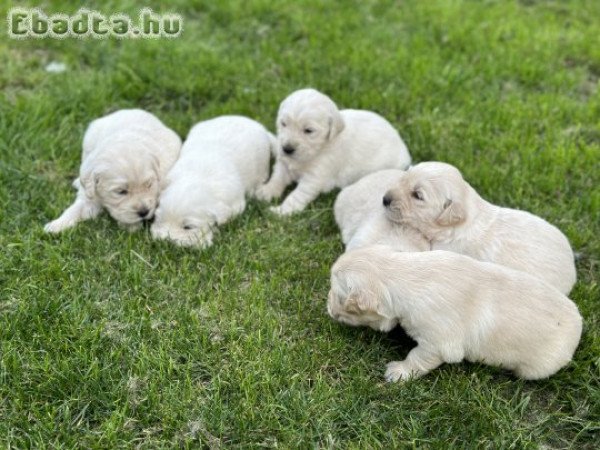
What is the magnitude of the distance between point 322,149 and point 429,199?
1.45 meters

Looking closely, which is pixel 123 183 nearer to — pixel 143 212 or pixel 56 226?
pixel 143 212

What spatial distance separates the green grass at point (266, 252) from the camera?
13.4ft

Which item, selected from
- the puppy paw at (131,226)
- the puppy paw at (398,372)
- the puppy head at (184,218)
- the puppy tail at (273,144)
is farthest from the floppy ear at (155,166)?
the puppy paw at (398,372)

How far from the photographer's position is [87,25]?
8.24m

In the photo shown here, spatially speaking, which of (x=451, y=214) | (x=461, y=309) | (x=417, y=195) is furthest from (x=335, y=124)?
(x=461, y=309)

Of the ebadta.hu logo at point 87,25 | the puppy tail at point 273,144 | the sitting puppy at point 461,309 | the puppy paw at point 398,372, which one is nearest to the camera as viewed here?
the sitting puppy at point 461,309

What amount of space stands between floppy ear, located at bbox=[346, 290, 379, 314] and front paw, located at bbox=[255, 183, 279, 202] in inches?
81.2

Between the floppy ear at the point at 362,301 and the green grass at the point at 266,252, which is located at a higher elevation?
the floppy ear at the point at 362,301

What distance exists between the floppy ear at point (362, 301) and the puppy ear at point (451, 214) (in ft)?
3.16

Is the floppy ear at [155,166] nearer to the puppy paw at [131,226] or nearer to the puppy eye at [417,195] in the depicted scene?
the puppy paw at [131,226]

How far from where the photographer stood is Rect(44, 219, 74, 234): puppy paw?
540cm

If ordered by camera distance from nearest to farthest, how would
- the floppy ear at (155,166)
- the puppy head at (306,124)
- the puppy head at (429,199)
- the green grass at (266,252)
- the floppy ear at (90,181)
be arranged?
the green grass at (266,252) → the puppy head at (429,199) → the floppy ear at (90,181) → the floppy ear at (155,166) → the puppy head at (306,124)

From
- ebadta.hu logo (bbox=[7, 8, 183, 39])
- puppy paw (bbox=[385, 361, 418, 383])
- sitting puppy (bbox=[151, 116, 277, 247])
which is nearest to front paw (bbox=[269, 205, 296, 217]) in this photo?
sitting puppy (bbox=[151, 116, 277, 247])

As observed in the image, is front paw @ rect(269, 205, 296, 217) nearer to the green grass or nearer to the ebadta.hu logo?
the green grass
